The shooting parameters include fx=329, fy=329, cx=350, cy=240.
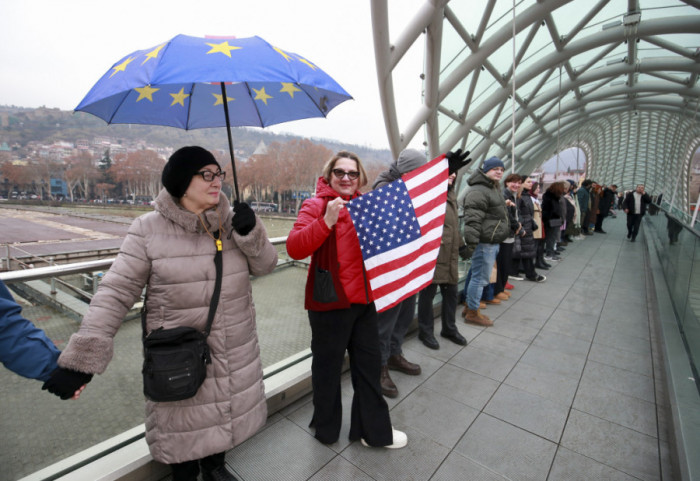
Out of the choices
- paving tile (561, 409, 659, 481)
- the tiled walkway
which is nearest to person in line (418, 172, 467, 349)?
the tiled walkway

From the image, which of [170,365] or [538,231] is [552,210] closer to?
[538,231]

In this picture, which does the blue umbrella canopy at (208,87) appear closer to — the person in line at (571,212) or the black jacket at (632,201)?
the person in line at (571,212)

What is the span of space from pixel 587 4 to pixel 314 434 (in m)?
17.0

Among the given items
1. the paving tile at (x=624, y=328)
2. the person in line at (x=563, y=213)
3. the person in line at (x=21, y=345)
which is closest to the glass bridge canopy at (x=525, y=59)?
the person in line at (x=563, y=213)

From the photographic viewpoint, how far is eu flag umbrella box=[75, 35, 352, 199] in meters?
1.44

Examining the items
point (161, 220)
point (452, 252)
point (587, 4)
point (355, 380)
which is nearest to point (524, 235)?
point (452, 252)

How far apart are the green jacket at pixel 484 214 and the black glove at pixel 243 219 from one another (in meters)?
2.88

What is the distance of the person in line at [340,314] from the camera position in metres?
1.91

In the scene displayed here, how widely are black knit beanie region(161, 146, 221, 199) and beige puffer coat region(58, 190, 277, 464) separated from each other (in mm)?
62

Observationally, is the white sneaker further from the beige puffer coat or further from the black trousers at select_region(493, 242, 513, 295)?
the black trousers at select_region(493, 242, 513, 295)

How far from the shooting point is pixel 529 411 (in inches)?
101

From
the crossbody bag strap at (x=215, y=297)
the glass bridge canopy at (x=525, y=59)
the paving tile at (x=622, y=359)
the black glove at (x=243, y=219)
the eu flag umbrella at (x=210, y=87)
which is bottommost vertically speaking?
the paving tile at (x=622, y=359)

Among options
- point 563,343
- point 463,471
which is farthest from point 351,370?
point 563,343

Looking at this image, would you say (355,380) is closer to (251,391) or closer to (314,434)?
(314,434)
